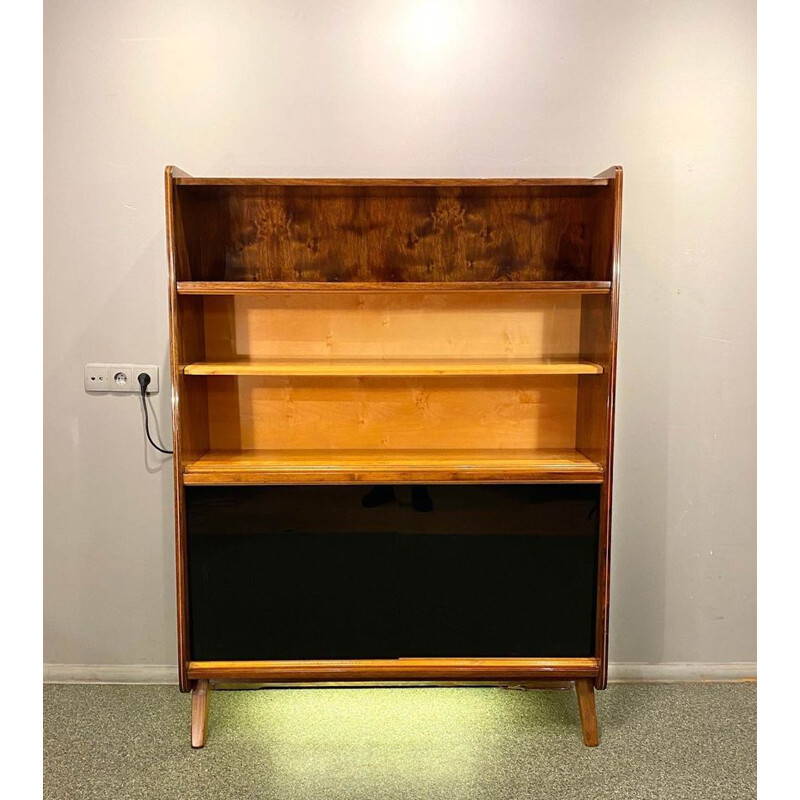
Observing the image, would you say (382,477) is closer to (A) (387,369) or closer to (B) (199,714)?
(A) (387,369)

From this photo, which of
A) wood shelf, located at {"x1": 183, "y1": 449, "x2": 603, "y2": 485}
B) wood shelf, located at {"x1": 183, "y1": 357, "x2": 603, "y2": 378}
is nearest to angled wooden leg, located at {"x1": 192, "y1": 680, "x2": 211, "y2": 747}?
wood shelf, located at {"x1": 183, "y1": 449, "x2": 603, "y2": 485}

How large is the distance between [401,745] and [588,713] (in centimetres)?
57

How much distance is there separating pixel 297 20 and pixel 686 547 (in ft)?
7.27

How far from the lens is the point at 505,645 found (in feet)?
7.11

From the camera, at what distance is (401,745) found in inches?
83.6

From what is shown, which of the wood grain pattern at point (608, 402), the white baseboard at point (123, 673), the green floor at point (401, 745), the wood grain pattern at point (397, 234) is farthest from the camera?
the white baseboard at point (123, 673)

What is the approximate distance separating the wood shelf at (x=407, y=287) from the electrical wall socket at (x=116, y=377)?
1.64 feet

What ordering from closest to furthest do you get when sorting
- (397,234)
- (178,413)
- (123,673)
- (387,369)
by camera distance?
(178,413), (387,369), (397,234), (123,673)

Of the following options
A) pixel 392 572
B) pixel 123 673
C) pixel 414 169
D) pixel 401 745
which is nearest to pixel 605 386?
pixel 392 572

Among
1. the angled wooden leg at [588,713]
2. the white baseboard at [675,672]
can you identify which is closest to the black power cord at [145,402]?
the angled wooden leg at [588,713]

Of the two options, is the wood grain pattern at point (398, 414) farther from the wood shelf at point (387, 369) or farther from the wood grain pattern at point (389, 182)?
the wood grain pattern at point (389, 182)

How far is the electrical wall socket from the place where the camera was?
2.43 metres

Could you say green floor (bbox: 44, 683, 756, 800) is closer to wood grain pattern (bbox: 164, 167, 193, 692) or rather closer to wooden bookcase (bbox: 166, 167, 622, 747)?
wooden bookcase (bbox: 166, 167, 622, 747)

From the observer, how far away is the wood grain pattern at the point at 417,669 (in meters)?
2.14
